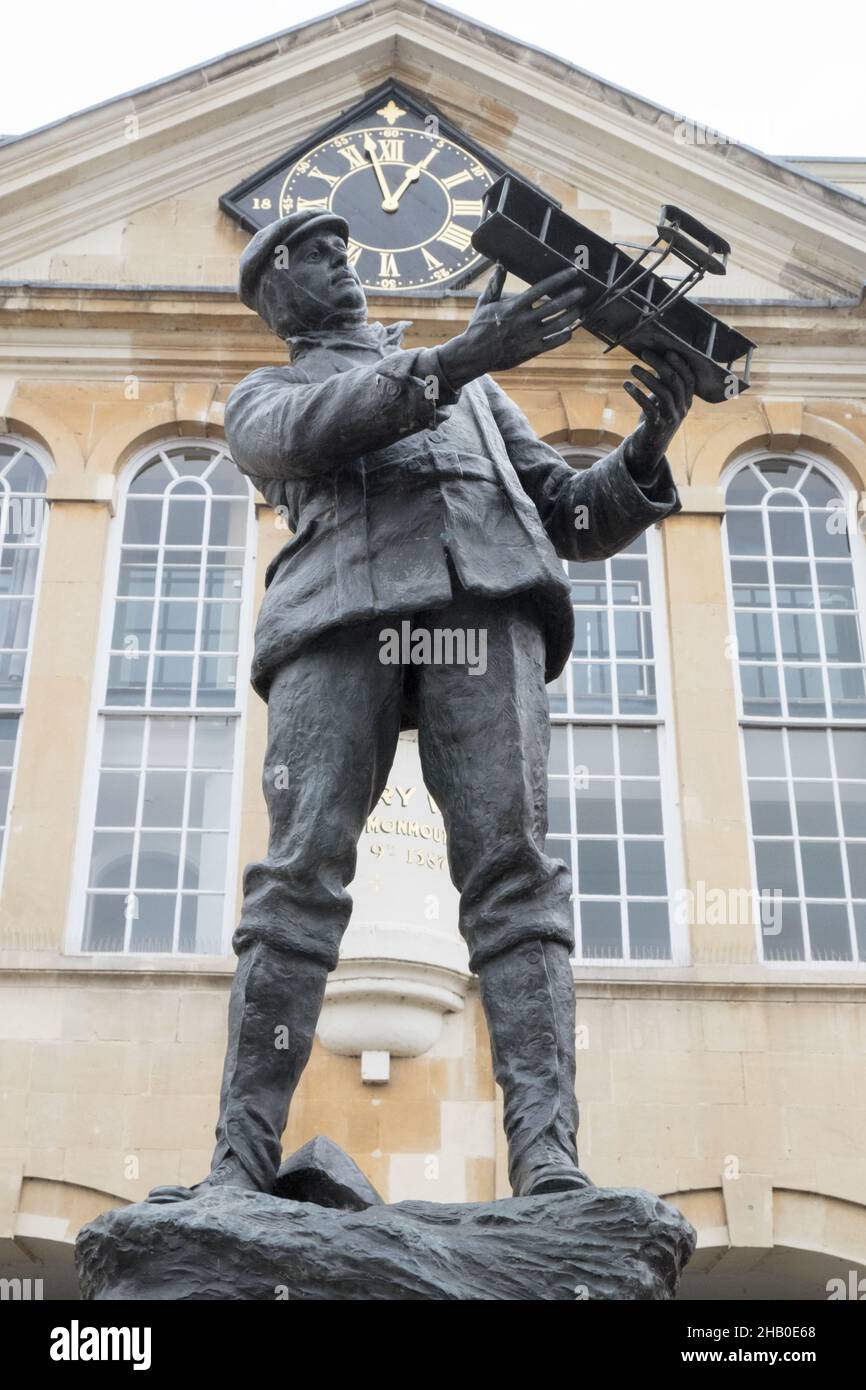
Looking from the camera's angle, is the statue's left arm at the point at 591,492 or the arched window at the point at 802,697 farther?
the arched window at the point at 802,697

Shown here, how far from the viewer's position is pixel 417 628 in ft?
12.3

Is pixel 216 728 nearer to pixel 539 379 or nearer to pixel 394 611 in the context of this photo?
pixel 539 379

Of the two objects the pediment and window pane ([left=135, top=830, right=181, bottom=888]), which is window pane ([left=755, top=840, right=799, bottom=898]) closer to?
window pane ([left=135, top=830, right=181, bottom=888])

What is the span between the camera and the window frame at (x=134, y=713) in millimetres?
11562

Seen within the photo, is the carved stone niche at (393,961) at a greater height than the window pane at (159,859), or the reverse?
the window pane at (159,859)

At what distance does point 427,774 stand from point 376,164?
38.5ft

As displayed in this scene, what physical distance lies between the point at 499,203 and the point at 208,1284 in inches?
78.4

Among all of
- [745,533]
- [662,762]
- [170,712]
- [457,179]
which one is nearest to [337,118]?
[457,179]

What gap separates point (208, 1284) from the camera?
296 cm

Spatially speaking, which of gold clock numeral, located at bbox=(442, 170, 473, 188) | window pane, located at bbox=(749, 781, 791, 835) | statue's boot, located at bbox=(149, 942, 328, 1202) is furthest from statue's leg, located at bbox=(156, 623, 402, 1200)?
gold clock numeral, located at bbox=(442, 170, 473, 188)

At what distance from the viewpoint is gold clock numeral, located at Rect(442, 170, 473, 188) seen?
14656 millimetres

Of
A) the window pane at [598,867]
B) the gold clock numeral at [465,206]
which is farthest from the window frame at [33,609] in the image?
the gold clock numeral at [465,206]

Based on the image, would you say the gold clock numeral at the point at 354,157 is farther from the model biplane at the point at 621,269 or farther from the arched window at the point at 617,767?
the model biplane at the point at 621,269

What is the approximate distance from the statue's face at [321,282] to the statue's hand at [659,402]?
2.30 feet
